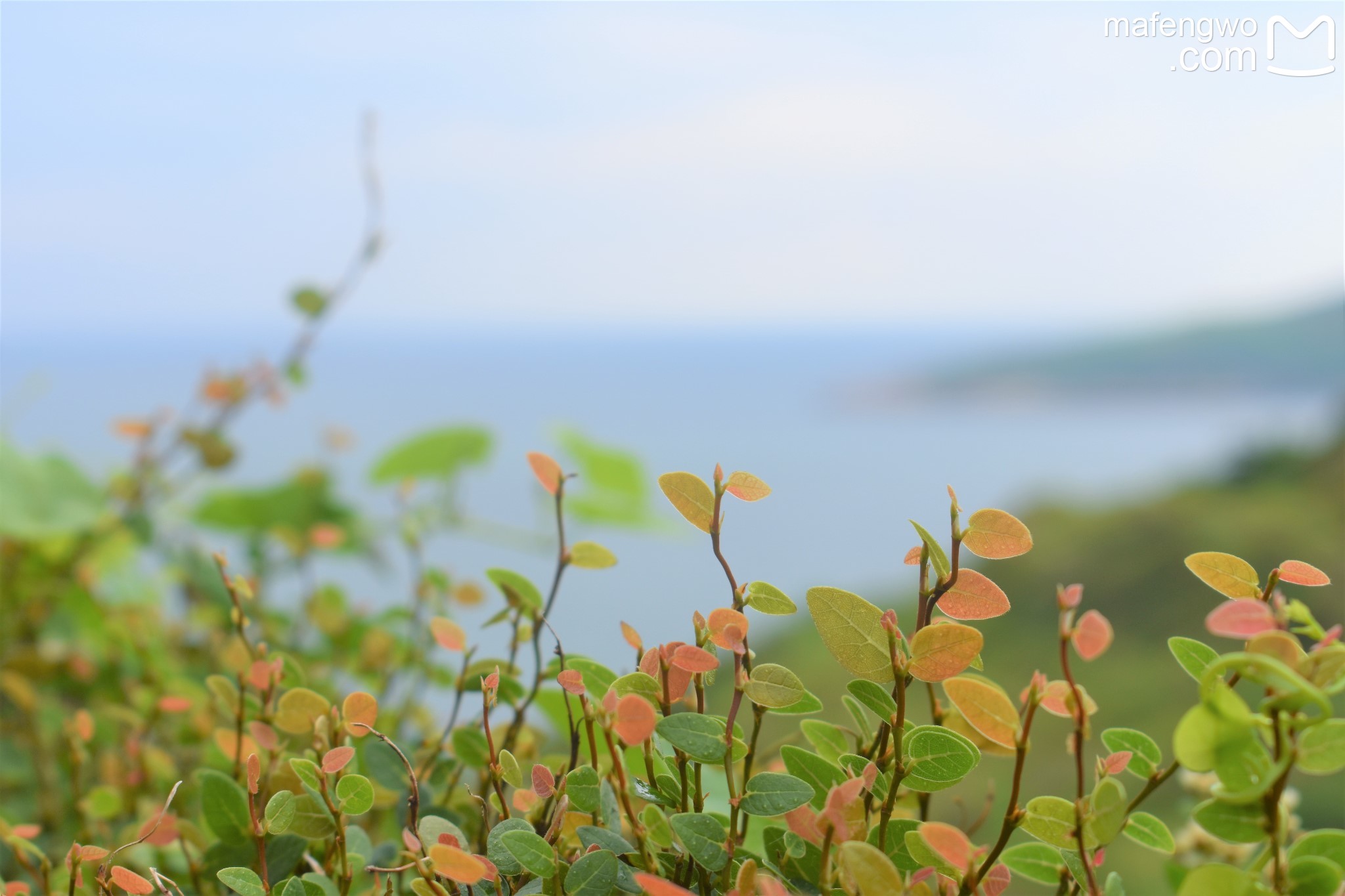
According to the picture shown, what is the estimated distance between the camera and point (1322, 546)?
1.03m

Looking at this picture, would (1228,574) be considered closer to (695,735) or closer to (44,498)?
(695,735)

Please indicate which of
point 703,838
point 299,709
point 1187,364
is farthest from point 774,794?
point 1187,364

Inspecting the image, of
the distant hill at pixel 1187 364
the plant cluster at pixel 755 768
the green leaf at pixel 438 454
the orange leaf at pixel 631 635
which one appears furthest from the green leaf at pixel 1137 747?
the distant hill at pixel 1187 364

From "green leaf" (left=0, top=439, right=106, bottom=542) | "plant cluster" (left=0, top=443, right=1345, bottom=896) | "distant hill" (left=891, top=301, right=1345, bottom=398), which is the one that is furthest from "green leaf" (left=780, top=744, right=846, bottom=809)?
"distant hill" (left=891, top=301, right=1345, bottom=398)

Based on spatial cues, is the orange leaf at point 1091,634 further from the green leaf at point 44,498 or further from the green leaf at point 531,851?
the green leaf at point 44,498

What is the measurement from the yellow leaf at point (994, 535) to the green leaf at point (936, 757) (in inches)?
1.4

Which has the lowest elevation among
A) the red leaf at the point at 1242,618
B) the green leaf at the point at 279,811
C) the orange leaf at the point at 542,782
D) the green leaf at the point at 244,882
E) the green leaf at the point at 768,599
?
the green leaf at the point at 244,882

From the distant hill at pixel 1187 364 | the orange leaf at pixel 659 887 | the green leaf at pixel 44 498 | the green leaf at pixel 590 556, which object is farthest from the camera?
the distant hill at pixel 1187 364

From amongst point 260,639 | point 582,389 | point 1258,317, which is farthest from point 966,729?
point 1258,317

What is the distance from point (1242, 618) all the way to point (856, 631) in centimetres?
7

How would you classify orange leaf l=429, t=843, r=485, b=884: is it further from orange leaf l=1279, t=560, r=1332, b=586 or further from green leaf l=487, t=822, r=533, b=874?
orange leaf l=1279, t=560, r=1332, b=586

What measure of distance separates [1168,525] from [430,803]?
45.1 inches

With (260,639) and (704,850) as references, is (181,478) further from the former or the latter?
A: (704,850)

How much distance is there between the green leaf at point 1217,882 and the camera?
15 cm
